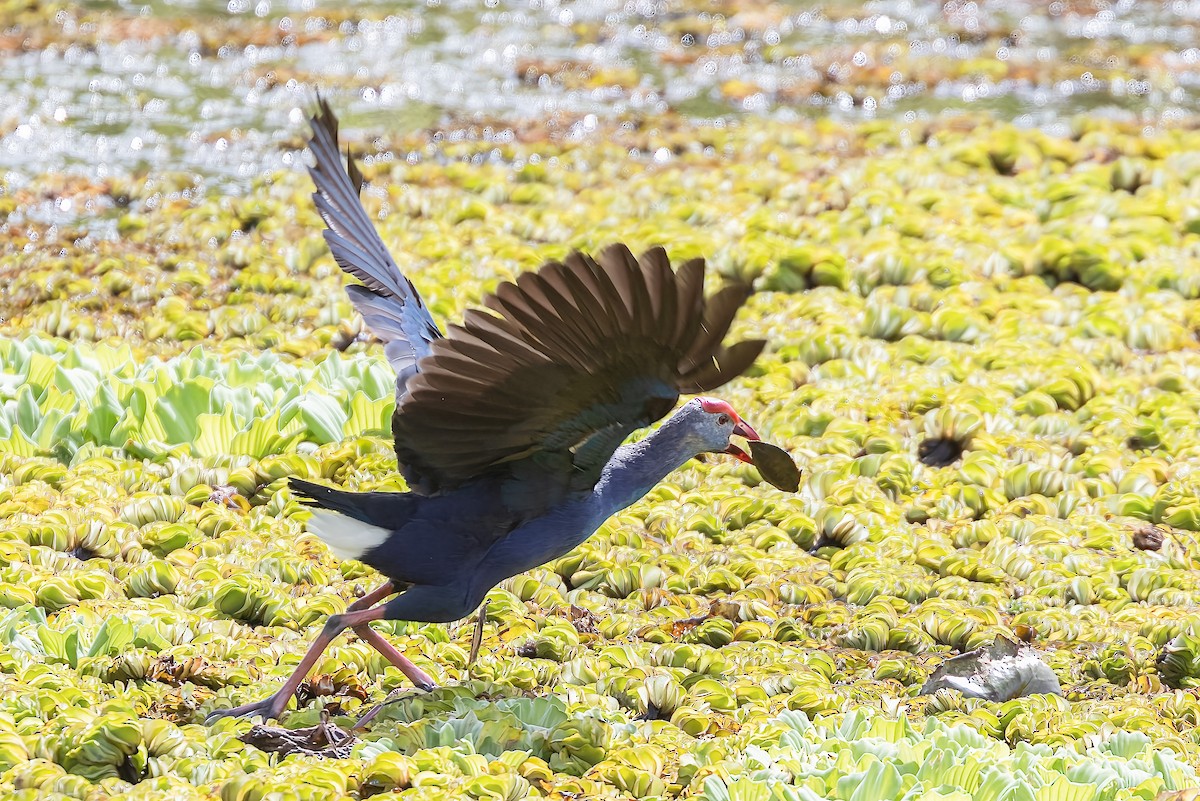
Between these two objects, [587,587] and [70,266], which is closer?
[587,587]

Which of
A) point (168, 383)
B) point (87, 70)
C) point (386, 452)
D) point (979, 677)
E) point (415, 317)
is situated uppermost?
point (87, 70)

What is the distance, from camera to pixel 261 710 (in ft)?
11.9

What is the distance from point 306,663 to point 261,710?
17 cm

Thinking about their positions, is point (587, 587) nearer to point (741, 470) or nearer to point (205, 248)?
point (741, 470)

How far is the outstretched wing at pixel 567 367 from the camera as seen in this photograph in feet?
9.94

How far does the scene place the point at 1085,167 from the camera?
8.32 meters

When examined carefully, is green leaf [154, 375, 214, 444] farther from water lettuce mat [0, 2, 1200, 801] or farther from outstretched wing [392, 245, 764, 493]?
outstretched wing [392, 245, 764, 493]

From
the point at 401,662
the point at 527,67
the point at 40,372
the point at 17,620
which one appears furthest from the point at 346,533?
the point at 527,67

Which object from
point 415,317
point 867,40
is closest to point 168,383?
point 415,317

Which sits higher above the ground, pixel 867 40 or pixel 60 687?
pixel 867 40

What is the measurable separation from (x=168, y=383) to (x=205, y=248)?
81.5 inches

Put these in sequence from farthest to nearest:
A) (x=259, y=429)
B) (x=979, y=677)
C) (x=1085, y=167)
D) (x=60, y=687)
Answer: (x=1085, y=167) < (x=259, y=429) < (x=979, y=677) < (x=60, y=687)

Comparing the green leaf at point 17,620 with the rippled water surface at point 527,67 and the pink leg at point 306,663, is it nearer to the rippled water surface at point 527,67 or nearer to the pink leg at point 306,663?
the pink leg at point 306,663

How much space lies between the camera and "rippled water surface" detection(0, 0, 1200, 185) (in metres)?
9.30
